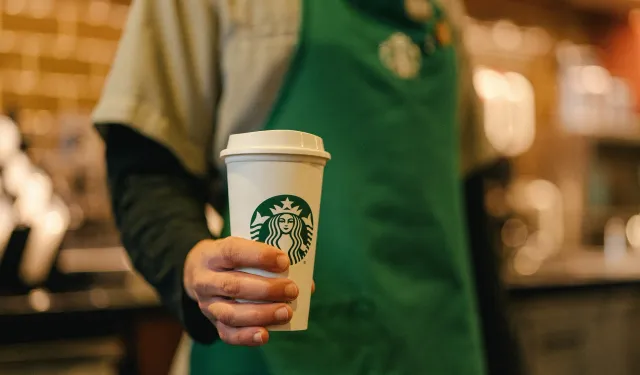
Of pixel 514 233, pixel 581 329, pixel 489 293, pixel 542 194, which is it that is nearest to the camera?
pixel 489 293

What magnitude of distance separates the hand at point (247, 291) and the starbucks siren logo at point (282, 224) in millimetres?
26

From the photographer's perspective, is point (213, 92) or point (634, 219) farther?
point (634, 219)

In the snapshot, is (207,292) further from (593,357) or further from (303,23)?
(593,357)

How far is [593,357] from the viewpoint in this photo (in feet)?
6.27

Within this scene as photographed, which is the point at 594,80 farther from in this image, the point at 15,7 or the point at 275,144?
the point at 275,144

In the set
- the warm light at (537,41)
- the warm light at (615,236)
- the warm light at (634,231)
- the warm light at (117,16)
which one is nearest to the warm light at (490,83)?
the warm light at (537,41)

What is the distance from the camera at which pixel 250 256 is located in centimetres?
42

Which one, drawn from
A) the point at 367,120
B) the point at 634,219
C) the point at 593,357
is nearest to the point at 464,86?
the point at 367,120

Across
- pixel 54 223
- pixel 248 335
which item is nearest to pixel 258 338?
pixel 248 335

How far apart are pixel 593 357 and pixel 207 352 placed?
161cm

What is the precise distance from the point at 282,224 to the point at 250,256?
0.04 m

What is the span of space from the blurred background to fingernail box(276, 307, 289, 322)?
512 mm

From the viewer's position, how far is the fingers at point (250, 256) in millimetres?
416

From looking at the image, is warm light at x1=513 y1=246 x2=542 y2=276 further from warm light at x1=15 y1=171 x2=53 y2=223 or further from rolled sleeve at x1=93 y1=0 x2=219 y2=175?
rolled sleeve at x1=93 y1=0 x2=219 y2=175
